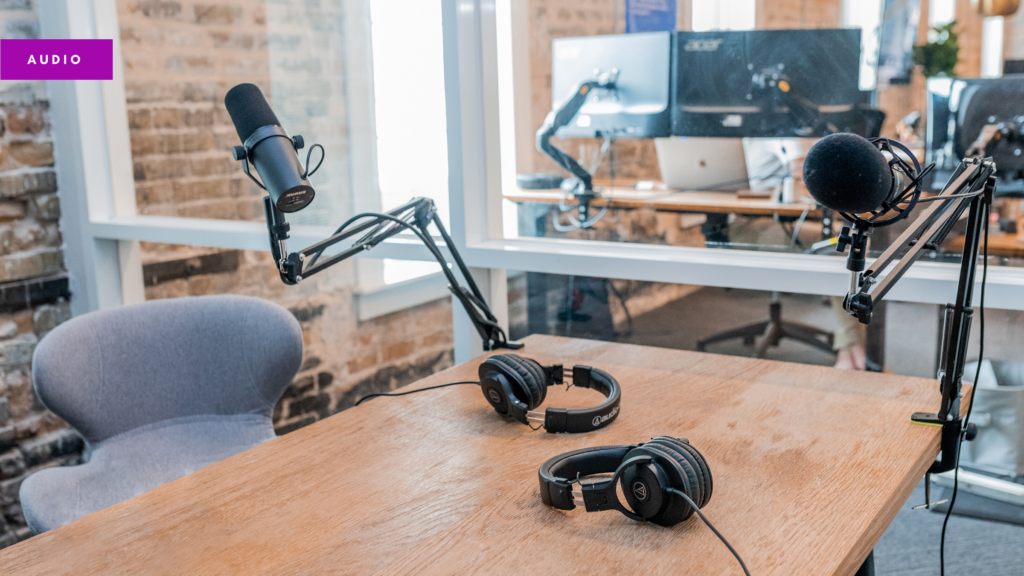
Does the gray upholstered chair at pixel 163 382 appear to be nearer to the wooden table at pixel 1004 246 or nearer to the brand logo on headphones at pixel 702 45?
the brand logo on headphones at pixel 702 45

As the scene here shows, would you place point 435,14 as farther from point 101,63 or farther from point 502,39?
point 101,63

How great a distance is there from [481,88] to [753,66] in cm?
70

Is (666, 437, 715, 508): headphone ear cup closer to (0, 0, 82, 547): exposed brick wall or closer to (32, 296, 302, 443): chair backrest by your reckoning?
(32, 296, 302, 443): chair backrest

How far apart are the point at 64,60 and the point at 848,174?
2.19 metres

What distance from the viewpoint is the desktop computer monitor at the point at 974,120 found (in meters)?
2.12

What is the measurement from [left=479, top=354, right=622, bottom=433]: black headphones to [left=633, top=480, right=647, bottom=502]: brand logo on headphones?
0.28m

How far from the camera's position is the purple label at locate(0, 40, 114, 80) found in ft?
7.28

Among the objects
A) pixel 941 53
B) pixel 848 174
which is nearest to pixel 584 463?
pixel 848 174

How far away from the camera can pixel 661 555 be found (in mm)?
793

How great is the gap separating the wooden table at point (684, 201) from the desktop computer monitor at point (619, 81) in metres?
0.17

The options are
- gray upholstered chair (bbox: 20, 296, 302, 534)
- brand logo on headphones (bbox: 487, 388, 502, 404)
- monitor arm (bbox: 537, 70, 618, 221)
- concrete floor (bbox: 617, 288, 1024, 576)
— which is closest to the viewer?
brand logo on headphones (bbox: 487, 388, 502, 404)

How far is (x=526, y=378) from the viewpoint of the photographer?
45.8 inches

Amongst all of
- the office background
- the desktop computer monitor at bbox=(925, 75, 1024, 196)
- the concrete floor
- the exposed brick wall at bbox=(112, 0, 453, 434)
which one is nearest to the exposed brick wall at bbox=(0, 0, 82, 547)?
the office background

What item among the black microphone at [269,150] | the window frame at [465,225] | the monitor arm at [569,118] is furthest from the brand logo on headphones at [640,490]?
the monitor arm at [569,118]
